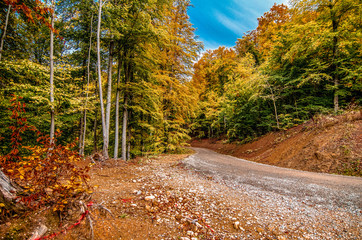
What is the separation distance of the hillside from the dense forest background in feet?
5.60

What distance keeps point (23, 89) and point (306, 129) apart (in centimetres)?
1583

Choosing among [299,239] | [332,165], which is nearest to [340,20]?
[332,165]

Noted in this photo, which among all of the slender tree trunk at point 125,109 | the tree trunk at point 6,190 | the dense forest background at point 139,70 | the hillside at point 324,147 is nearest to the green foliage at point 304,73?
the dense forest background at point 139,70

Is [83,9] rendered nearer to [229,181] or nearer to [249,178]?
[229,181]

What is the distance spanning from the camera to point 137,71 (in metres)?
9.75

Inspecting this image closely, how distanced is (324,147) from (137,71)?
11563mm

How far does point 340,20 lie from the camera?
10.5 metres

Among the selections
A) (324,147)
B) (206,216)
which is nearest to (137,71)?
(206,216)

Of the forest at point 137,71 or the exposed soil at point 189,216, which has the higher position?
the forest at point 137,71

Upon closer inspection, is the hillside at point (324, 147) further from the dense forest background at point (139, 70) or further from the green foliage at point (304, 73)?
the green foliage at point (304, 73)

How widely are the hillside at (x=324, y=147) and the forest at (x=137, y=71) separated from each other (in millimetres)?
1774

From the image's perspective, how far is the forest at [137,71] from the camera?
22.7 feet

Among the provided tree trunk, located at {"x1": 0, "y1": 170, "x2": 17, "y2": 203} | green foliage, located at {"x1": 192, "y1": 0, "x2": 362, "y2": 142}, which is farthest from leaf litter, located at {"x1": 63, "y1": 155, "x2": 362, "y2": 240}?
green foliage, located at {"x1": 192, "y1": 0, "x2": 362, "y2": 142}

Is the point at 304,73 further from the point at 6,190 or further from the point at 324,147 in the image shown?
the point at 6,190
